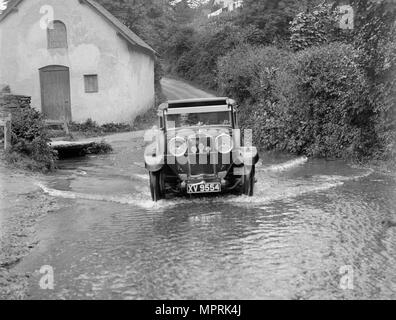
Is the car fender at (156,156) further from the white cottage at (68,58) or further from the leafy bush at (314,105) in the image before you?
the white cottage at (68,58)

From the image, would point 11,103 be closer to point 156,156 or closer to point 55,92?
point 156,156

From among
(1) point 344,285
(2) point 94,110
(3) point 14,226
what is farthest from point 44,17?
(1) point 344,285

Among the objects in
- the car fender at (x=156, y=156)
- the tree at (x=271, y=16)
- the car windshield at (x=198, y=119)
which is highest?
the tree at (x=271, y=16)

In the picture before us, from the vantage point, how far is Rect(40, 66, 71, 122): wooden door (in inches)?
1152

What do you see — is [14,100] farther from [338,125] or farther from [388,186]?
[388,186]

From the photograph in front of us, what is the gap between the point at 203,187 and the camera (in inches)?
415

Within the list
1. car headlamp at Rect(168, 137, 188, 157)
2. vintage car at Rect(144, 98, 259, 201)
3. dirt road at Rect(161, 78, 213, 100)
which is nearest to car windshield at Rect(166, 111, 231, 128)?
vintage car at Rect(144, 98, 259, 201)

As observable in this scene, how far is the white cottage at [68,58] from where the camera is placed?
28453 millimetres

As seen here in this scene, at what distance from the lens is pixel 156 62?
1535 inches

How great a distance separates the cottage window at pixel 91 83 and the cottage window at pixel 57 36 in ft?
7.20

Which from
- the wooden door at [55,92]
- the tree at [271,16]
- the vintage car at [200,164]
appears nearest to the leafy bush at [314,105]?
the vintage car at [200,164]

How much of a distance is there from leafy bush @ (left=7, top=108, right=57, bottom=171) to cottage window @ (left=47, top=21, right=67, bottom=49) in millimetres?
13427

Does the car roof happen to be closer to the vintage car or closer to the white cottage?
the vintage car

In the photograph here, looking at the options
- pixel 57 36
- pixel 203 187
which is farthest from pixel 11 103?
pixel 57 36
